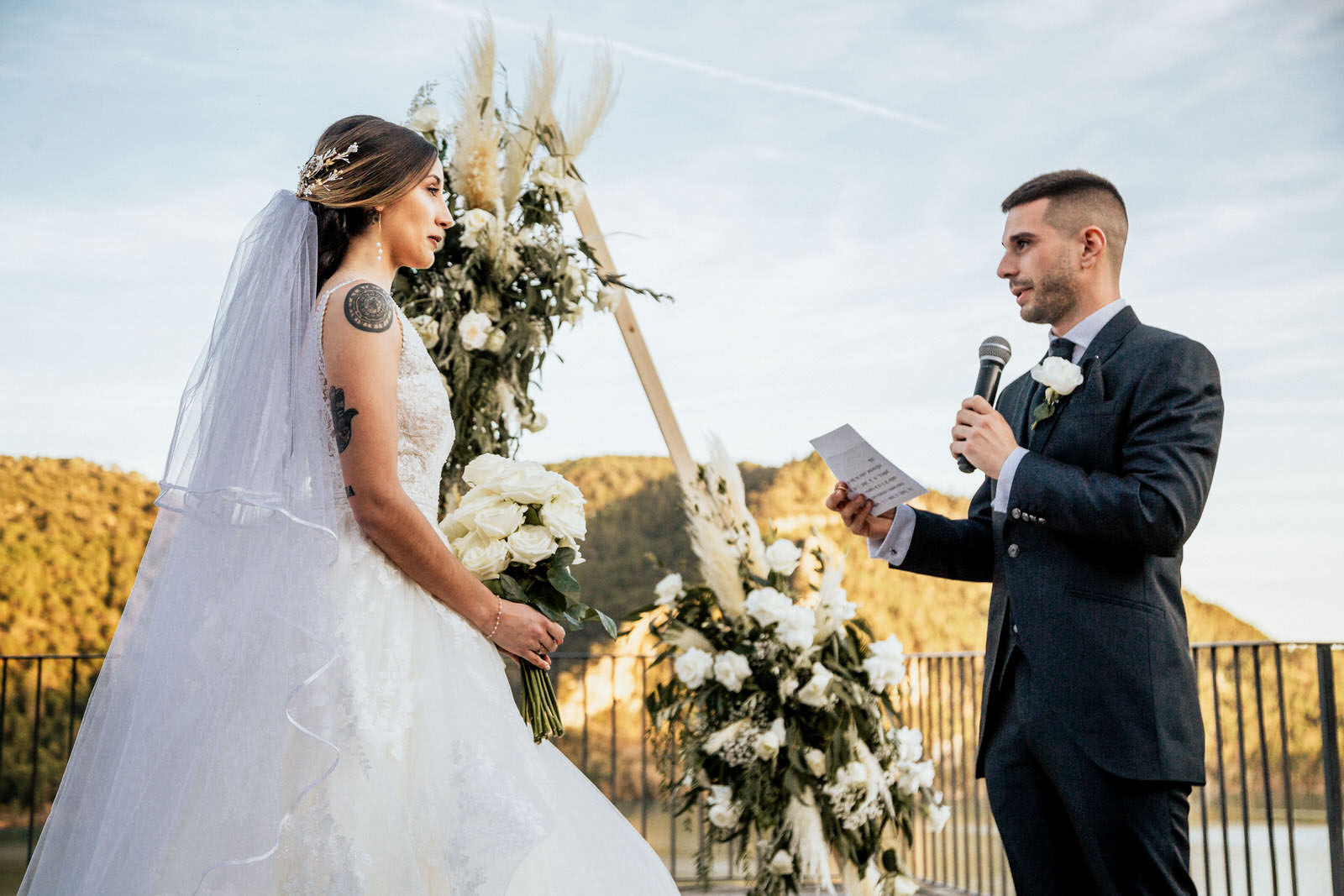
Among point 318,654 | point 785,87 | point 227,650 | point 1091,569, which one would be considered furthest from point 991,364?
point 785,87

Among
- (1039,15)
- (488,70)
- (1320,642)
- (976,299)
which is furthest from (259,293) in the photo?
(976,299)

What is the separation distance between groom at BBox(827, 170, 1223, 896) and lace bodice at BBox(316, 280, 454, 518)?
1003 mm

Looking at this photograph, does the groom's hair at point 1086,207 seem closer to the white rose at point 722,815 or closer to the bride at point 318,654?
the bride at point 318,654

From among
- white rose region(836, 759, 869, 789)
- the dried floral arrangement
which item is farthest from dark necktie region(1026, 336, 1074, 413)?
white rose region(836, 759, 869, 789)

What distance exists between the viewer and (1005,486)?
179 cm

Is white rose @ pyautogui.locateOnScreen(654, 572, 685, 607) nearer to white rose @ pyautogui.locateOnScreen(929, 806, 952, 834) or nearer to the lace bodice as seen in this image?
white rose @ pyautogui.locateOnScreen(929, 806, 952, 834)

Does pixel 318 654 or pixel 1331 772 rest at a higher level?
pixel 318 654

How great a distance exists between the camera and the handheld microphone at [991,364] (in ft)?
6.68

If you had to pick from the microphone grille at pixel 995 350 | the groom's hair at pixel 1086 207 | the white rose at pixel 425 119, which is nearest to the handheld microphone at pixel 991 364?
the microphone grille at pixel 995 350

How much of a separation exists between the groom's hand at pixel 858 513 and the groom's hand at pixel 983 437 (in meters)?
0.29

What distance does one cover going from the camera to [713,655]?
3.53m

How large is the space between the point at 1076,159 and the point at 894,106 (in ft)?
4.13

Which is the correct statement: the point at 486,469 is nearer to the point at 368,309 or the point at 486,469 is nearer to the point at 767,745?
the point at 368,309

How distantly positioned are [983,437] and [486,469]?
94 centimetres
